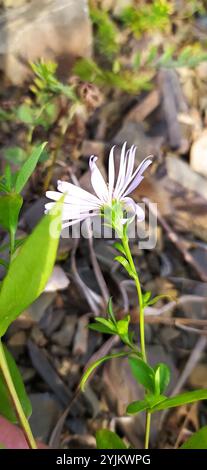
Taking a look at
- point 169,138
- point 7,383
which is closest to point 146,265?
point 169,138

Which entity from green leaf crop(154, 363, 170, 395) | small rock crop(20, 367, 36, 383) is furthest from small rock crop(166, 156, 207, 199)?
green leaf crop(154, 363, 170, 395)

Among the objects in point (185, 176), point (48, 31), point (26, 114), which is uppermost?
point (48, 31)

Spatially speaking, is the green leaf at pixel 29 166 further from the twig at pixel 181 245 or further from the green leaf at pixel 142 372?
the twig at pixel 181 245

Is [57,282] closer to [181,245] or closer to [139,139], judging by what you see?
[181,245]

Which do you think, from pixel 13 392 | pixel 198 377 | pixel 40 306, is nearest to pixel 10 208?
pixel 13 392

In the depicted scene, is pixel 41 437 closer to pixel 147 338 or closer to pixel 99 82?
pixel 147 338

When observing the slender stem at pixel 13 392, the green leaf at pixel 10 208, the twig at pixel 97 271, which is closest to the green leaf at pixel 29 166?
the green leaf at pixel 10 208
